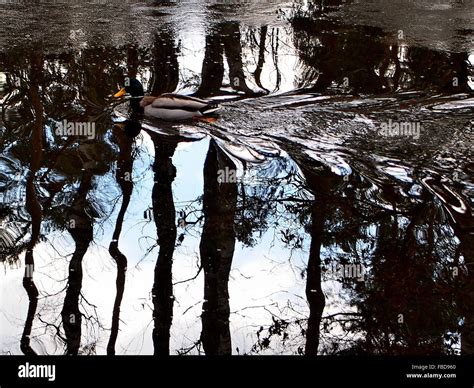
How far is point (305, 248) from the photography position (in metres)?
6.68

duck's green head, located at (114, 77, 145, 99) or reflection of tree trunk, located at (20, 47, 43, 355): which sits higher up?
duck's green head, located at (114, 77, 145, 99)

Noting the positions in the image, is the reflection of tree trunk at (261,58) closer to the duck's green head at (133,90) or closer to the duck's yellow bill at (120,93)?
the duck's green head at (133,90)

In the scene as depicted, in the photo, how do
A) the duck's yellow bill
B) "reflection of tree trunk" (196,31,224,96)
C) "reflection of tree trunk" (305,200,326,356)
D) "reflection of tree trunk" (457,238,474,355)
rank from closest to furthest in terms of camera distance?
"reflection of tree trunk" (457,238,474,355) → "reflection of tree trunk" (305,200,326,356) → the duck's yellow bill → "reflection of tree trunk" (196,31,224,96)

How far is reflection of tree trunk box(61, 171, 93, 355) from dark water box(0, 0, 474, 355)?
2 centimetres

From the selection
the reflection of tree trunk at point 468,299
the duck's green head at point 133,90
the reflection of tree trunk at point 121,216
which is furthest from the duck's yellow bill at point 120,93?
the reflection of tree trunk at point 468,299

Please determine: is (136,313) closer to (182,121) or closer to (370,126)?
(182,121)

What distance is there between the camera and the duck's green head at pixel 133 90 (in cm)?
867

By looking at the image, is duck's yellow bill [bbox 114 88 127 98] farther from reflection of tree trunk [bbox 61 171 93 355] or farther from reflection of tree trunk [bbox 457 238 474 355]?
reflection of tree trunk [bbox 457 238 474 355]

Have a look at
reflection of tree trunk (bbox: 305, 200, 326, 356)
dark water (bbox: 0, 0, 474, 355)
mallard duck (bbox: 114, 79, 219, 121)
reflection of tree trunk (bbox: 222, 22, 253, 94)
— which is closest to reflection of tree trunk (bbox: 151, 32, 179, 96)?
dark water (bbox: 0, 0, 474, 355)

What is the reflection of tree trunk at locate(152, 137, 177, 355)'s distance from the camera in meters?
5.85

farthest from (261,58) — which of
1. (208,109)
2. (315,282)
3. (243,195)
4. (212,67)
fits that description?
(315,282)

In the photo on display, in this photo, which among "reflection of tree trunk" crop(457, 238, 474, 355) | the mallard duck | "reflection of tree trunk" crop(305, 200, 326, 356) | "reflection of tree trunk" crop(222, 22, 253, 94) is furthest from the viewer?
"reflection of tree trunk" crop(222, 22, 253, 94)

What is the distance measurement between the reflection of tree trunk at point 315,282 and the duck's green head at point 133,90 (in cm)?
255

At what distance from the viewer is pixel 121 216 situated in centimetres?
705
